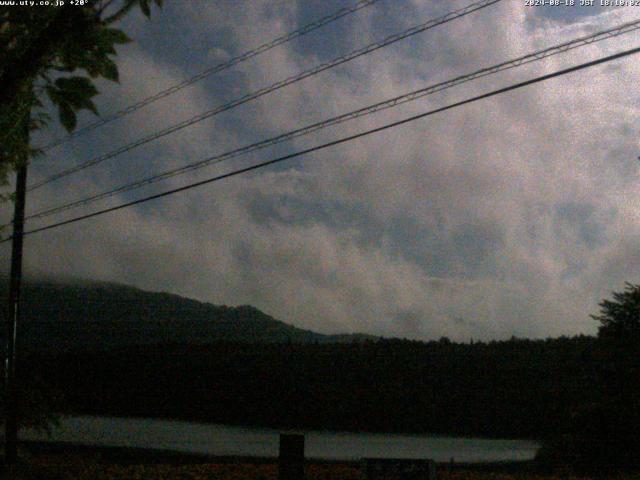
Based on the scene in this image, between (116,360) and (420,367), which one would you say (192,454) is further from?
(116,360)

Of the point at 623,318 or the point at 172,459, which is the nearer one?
the point at 623,318

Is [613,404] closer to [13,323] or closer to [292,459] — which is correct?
[292,459]

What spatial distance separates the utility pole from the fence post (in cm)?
756

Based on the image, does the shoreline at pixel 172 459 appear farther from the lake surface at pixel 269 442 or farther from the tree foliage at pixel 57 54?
the tree foliage at pixel 57 54

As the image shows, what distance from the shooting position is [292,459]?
1203 cm

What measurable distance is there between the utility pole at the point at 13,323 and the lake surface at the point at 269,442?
4789mm

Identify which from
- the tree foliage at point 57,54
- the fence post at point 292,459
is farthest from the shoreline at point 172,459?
the tree foliage at point 57,54

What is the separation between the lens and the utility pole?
54.4ft

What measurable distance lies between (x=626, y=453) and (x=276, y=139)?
888 centimetres

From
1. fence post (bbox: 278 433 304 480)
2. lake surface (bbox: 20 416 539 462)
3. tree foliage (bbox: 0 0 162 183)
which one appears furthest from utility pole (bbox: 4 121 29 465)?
tree foliage (bbox: 0 0 162 183)

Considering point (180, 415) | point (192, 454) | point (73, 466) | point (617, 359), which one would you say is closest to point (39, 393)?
point (73, 466)

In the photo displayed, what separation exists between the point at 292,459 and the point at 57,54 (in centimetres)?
848

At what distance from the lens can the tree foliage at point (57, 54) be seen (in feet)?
15.0

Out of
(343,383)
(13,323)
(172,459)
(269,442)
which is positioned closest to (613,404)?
(172,459)
